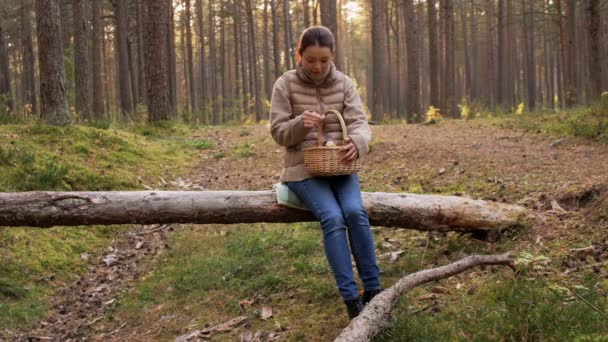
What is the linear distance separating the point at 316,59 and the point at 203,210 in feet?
5.30

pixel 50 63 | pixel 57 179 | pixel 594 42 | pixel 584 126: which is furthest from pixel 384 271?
pixel 594 42

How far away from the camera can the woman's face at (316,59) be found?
13.3 feet

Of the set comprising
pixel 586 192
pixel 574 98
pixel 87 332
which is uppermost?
pixel 574 98

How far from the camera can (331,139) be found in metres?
4.22

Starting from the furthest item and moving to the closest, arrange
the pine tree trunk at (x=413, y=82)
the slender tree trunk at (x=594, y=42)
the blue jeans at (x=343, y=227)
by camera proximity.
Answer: the pine tree trunk at (x=413, y=82) < the slender tree trunk at (x=594, y=42) < the blue jeans at (x=343, y=227)

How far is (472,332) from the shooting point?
3281 mm

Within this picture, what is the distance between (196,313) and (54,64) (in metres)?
6.79

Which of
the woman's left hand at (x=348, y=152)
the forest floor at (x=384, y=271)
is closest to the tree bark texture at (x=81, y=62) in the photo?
the forest floor at (x=384, y=271)

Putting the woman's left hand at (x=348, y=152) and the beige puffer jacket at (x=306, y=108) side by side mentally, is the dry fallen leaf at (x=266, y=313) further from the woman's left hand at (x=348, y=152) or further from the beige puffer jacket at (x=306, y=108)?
the woman's left hand at (x=348, y=152)

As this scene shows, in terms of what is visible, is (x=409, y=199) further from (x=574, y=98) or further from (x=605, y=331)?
(x=574, y=98)

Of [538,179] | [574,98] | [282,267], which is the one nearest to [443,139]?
[538,179]

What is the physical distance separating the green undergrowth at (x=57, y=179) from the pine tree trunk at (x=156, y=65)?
3.40m

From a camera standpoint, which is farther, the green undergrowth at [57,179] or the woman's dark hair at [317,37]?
the green undergrowth at [57,179]

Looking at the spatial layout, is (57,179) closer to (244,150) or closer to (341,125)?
(341,125)
